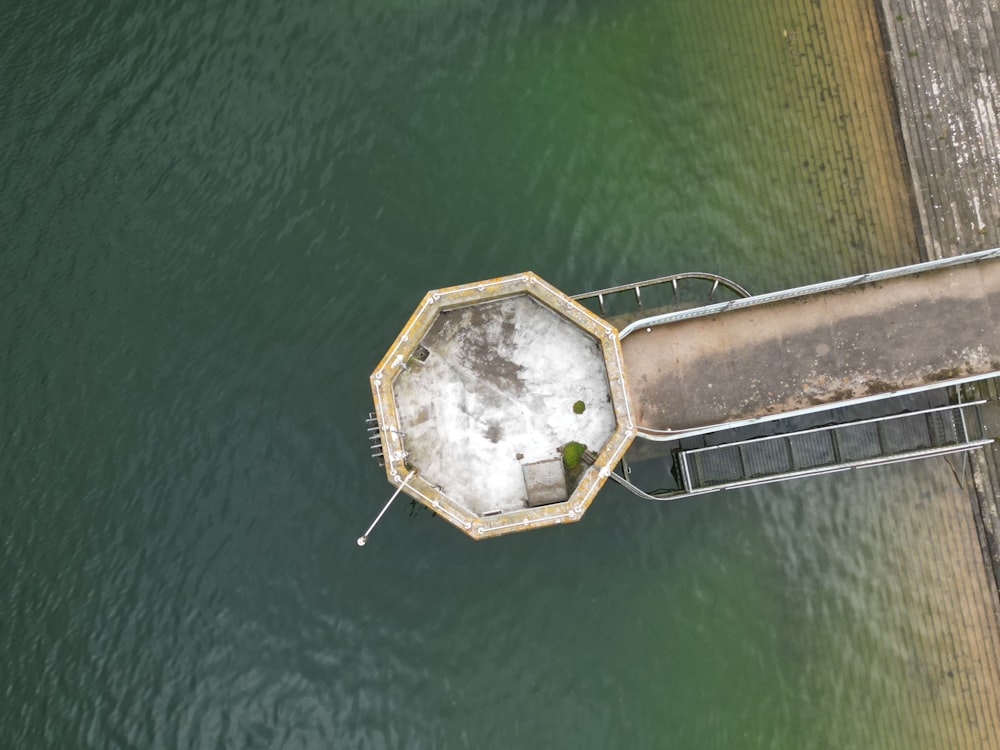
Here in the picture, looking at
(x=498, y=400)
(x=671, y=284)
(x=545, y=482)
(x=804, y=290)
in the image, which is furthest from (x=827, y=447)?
(x=498, y=400)

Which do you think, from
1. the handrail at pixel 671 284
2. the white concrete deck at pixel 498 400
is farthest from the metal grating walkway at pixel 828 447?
the handrail at pixel 671 284

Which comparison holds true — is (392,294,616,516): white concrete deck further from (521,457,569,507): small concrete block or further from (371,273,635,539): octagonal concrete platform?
(521,457,569,507): small concrete block

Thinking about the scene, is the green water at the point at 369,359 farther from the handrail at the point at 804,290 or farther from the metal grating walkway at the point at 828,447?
the handrail at the point at 804,290

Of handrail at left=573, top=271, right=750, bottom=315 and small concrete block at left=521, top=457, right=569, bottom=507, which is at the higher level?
handrail at left=573, top=271, right=750, bottom=315

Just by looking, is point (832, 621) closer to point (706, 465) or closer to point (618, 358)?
point (706, 465)

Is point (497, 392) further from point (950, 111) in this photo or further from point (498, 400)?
point (950, 111)

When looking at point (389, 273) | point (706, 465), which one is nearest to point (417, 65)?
point (389, 273)

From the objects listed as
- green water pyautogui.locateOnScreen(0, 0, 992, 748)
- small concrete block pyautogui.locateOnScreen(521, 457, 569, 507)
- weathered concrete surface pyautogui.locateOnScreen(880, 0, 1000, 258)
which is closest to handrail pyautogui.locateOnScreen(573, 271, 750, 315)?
green water pyautogui.locateOnScreen(0, 0, 992, 748)
